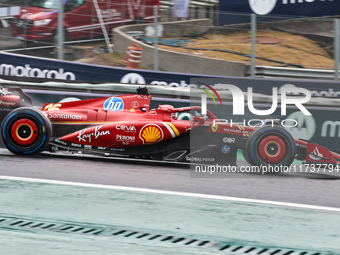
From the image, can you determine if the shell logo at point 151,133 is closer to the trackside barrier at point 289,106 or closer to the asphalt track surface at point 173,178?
the asphalt track surface at point 173,178

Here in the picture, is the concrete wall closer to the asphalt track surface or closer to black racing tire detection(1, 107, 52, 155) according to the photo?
the asphalt track surface

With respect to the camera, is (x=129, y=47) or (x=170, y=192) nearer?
(x=170, y=192)

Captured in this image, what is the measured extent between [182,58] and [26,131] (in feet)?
19.5

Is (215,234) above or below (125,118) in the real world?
below

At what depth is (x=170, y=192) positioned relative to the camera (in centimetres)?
548

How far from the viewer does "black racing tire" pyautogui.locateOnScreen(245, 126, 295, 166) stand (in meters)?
6.46

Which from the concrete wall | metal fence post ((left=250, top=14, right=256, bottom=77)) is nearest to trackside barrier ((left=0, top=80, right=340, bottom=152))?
metal fence post ((left=250, top=14, right=256, bottom=77))

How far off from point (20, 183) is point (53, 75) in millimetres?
6288

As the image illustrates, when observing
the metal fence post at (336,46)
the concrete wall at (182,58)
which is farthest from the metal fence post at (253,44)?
the metal fence post at (336,46)

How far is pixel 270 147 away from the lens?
6508mm

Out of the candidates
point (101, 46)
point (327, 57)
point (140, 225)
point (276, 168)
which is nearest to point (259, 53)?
point (327, 57)

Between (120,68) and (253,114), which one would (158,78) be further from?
(253,114)

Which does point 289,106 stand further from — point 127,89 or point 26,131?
point 26,131

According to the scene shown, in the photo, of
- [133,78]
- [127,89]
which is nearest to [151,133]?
[127,89]
